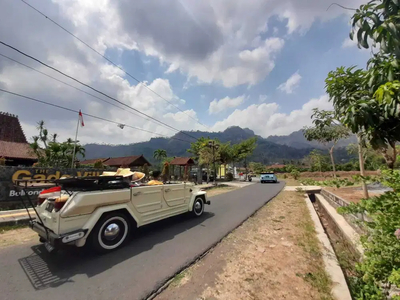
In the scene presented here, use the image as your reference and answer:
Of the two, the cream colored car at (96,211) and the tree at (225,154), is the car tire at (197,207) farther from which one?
the tree at (225,154)

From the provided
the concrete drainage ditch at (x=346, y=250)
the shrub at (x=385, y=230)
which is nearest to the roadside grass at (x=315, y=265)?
the concrete drainage ditch at (x=346, y=250)

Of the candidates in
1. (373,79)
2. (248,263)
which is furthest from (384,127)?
(248,263)

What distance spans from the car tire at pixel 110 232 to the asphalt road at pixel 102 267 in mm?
159

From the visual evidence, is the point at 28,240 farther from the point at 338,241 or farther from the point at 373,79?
the point at 338,241

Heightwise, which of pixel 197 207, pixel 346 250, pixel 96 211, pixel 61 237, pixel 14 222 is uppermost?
pixel 96 211

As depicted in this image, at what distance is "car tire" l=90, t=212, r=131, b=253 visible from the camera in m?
3.57

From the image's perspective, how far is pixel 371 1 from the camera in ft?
5.93

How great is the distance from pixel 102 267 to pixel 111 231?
0.71m

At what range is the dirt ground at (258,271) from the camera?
→ 2561 millimetres

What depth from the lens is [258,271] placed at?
3121 mm

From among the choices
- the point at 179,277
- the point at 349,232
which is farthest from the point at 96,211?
the point at 349,232

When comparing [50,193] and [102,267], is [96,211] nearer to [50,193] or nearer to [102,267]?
[102,267]

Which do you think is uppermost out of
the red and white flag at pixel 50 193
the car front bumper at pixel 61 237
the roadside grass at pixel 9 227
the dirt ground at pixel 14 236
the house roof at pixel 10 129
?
the house roof at pixel 10 129

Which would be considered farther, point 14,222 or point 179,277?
point 14,222
